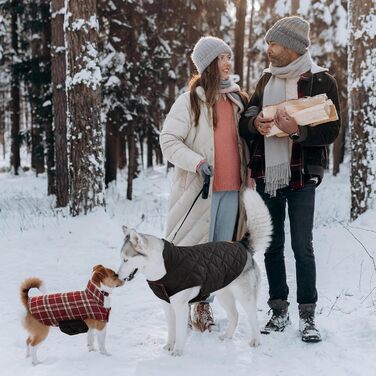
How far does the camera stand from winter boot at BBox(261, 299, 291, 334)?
4.36 meters

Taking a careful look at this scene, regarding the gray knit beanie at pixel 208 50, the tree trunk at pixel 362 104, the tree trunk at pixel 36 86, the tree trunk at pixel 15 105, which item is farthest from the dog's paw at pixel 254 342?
the tree trunk at pixel 15 105

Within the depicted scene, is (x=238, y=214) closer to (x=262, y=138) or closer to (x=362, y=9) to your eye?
(x=262, y=138)

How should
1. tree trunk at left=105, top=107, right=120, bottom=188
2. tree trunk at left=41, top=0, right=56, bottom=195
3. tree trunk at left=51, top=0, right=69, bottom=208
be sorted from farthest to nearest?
tree trunk at left=105, top=107, right=120, bottom=188 < tree trunk at left=41, top=0, right=56, bottom=195 < tree trunk at left=51, top=0, right=69, bottom=208

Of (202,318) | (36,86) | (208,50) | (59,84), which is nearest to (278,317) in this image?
(202,318)

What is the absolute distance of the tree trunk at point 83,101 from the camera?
837cm

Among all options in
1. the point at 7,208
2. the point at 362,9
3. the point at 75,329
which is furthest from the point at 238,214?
the point at 7,208

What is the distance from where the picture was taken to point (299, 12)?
16.6 metres

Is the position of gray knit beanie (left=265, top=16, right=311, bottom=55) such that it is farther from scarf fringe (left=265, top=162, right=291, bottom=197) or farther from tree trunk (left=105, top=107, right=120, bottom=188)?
tree trunk (left=105, top=107, right=120, bottom=188)

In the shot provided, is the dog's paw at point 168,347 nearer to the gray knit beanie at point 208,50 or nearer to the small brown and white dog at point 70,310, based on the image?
the small brown and white dog at point 70,310

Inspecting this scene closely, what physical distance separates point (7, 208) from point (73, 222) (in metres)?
5.31

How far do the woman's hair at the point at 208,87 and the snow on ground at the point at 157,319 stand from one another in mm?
2029

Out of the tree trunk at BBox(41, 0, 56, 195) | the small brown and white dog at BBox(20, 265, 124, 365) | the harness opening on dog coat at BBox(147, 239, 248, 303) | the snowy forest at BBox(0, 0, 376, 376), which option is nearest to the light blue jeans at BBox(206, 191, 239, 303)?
the harness opening on dog coat at BBox(147, 239, 248, 303)

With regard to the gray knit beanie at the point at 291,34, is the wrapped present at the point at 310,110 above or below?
below

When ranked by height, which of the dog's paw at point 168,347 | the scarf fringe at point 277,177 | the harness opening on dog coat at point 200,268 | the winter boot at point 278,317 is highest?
the scarf fringe at point 277,177
